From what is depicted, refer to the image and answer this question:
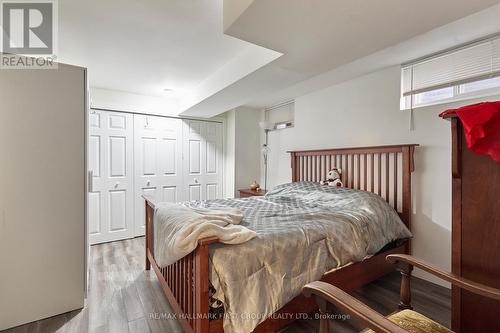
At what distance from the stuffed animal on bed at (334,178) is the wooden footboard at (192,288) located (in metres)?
2.11

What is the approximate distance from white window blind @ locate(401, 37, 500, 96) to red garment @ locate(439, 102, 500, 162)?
Answer: 161 centimetres

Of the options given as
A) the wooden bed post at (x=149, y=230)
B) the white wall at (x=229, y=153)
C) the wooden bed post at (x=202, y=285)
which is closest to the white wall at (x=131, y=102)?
the white wall at (x=229, y=153)

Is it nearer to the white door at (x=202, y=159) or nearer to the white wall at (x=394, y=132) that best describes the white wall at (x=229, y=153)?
the white door at (x=202, y=159)

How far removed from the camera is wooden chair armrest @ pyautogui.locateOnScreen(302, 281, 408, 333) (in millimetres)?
822

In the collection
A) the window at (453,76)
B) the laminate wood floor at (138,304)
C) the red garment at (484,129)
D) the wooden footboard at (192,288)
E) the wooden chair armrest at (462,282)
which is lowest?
the laminate wood floor at (138,304)

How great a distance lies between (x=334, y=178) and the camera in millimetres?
3076

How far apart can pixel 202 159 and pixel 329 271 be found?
335 centimetres

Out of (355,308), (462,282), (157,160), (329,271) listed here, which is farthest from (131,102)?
(462,282)

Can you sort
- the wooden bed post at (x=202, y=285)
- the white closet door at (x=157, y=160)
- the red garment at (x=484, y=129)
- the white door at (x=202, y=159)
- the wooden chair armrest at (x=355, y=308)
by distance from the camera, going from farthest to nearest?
the white door at (x=202, y=159) < the white closet door at (x=157, y=160) < the wooden bed post at (x=202, y=285) < the red garment at (x=484, y=129) < the wooden chair armrest at (x=355, y=308)

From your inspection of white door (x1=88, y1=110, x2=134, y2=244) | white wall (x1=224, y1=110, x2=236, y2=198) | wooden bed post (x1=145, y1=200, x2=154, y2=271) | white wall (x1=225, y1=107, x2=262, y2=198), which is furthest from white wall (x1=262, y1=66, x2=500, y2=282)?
white door (x1=88, y1=110, x2=134, y2=244)

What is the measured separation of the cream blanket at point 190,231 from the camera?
4.31ft

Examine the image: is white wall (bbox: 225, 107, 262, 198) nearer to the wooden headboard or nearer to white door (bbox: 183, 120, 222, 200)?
white door (bbox: 183, 120, 222, 200)

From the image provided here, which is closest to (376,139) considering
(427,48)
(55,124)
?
(427,48)

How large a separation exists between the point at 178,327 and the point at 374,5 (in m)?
2.48
